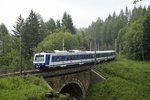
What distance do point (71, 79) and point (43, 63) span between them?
4.57 m

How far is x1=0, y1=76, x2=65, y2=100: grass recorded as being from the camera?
73.6ft

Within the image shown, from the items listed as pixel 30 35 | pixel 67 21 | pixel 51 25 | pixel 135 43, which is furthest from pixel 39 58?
pixel 51 25

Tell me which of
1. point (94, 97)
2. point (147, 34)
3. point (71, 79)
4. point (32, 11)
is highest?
point (32, 11)

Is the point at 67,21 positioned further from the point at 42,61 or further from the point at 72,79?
A: the point at 42,61

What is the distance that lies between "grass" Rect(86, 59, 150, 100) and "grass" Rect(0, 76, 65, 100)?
17627 mm

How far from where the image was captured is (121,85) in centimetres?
4609

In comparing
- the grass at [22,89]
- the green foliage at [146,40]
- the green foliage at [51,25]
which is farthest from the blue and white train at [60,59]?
the green foliage at [51,25]

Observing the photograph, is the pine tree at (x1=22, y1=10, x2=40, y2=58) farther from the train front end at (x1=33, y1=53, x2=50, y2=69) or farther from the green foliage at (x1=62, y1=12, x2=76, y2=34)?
the train front end at (x1=33, y1=53, x2=50, y2=69)

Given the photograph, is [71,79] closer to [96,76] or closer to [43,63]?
[43,63]

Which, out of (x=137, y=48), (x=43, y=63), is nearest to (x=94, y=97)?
(x=43, y=63)

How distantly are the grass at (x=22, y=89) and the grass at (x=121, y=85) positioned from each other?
17.6m

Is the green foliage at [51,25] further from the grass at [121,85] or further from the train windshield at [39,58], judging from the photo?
the train windshield at [39,58]

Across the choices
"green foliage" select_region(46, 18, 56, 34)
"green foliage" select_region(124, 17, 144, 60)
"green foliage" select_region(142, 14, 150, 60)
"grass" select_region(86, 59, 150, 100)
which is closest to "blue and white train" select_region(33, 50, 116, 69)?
"grass" select_region(86, 59, 150, 100)

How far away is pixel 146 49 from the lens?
7538 centimetres
